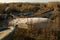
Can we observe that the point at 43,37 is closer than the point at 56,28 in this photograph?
Yes

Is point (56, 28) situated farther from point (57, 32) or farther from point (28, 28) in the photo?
point (28, 28)

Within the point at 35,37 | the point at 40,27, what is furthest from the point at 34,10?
the point at 35,37

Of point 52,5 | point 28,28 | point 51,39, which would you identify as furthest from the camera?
point 52,5

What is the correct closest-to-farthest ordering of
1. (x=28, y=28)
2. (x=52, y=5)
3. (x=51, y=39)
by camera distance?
1. (x=51, y=39)
2. (x=28, y=28)
3. (x=52, y=5)

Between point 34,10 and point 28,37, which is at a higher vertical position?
point 34,10

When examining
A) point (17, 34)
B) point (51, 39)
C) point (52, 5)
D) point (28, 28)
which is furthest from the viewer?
point (52, 5)

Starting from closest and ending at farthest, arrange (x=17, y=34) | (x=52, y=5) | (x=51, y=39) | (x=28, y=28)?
(x=51, y=39), (x=17, y=34), (x=28, y=28), (x=52, y=5)

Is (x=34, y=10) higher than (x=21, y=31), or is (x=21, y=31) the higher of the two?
(x=34, y=10)

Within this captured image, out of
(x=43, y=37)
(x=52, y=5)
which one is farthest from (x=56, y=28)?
(x=52, y=5)

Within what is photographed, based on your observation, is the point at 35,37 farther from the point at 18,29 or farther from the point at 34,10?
the point at 34,10
